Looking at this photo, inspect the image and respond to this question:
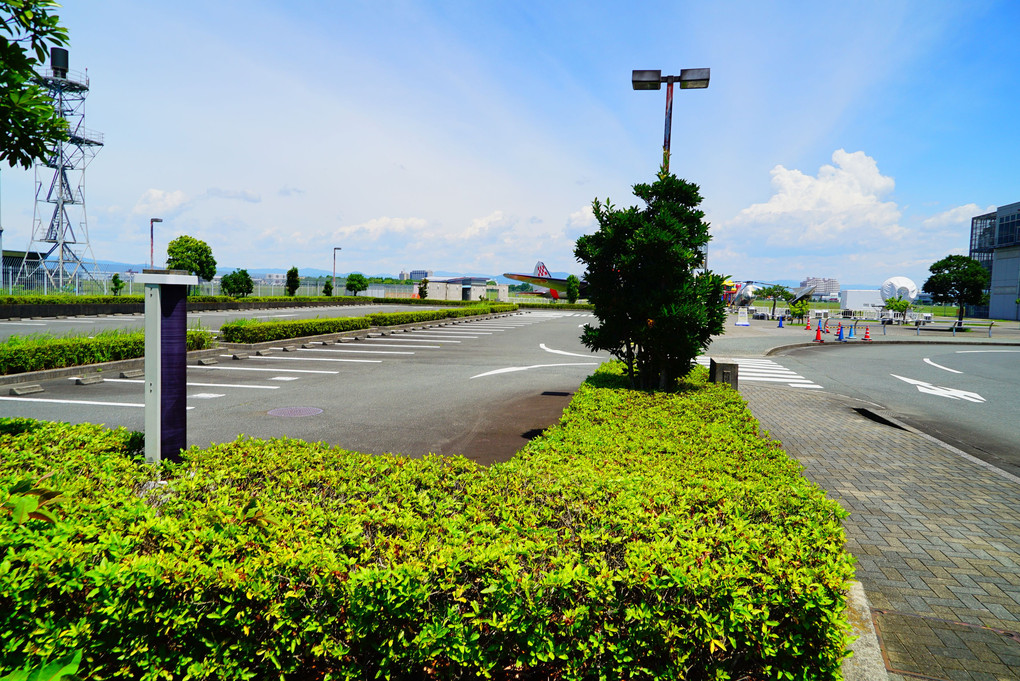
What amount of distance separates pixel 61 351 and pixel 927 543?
15464mm

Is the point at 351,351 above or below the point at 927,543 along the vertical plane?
above

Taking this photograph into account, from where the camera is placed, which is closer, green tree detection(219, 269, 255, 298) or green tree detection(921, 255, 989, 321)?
green tree detection(219, 269, 255, 298)

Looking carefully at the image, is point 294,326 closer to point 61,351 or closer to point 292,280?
point 61,351

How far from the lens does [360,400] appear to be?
419 inches

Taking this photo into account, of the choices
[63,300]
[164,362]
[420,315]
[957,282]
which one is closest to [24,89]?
[164,362]

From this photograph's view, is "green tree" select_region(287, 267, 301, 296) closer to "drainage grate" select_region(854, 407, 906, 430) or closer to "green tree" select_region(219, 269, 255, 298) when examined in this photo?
"green tree" select_region(219, 269, 255, 298)

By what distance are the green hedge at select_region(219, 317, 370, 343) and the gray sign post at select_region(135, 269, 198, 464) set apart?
541 inches

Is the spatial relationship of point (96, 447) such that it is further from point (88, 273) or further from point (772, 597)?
point (88, 273)

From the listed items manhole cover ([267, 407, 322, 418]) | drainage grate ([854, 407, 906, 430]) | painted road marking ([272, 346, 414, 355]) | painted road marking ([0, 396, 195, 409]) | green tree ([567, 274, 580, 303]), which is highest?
green tree ([567, 274, 580, 303])

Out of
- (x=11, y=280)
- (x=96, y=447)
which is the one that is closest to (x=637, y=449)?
(x=96, y=447)

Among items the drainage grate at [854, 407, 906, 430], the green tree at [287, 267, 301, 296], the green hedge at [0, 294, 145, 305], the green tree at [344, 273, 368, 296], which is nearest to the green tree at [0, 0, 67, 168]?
the drainage grate at [854, 407, 906, 430]

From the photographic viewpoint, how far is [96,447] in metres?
4.64

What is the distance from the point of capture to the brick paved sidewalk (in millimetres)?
3596

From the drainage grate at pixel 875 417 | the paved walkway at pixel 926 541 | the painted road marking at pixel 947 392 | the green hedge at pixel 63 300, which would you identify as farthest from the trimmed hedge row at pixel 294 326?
the painted road marking at pixel 947 392
